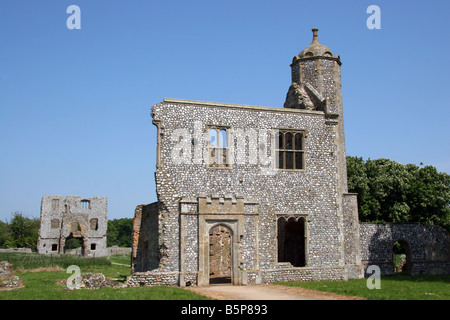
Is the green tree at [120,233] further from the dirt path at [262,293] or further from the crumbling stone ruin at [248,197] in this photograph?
the dirt path at [262,293]

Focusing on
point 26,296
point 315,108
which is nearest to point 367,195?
point 315,108

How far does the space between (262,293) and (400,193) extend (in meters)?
24.1

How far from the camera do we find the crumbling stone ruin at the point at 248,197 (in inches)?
780

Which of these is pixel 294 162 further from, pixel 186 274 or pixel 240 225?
pixel 186 274

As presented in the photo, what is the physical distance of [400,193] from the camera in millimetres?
36500

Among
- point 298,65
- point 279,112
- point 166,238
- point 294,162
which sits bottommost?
point 166,238

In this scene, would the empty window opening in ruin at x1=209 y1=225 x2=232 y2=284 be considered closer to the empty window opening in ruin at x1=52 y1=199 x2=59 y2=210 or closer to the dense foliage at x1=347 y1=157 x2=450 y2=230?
the dense foliage at x1=347 y1=157 x2=450 y2=230

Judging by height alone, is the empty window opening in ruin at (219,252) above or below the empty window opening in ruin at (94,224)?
below

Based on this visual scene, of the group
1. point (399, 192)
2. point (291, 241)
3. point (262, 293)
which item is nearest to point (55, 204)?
point (291, 241)

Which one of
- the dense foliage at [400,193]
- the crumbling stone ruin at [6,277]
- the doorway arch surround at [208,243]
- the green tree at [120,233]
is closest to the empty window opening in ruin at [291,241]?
the doorway arch surround at [208,243]

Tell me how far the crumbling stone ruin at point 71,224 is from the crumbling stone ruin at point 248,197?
3588cm

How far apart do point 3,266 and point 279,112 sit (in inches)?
583

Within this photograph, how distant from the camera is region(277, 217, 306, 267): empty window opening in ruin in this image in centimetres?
2578

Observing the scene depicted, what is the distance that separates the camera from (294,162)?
22391mm
